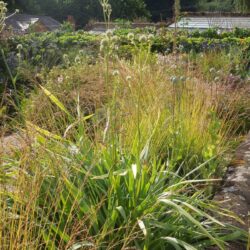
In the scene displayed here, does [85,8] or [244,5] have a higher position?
[244,5]

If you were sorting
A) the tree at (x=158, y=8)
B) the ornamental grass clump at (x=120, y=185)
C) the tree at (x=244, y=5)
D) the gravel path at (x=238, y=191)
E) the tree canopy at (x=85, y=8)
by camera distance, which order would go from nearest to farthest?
the ornamental grass clump at (x=120, y=185)
the gravel path at (x=238, y=191)
the tree at (x=244, y=5)
the tree canopy at (x=85, y=8)
the tree at (x=158, y=8)

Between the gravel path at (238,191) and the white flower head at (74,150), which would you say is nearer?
the gravel path at (238,191)

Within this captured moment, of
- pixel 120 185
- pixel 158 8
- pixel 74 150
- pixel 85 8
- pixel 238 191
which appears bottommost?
pixel 158 8

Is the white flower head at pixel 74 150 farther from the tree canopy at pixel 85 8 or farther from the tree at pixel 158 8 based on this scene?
the tree at pixel 158 8

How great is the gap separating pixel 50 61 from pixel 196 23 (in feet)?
61.3

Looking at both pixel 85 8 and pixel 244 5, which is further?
pixel 85 8

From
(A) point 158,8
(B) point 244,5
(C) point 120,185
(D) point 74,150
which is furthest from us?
(A) point 158,8

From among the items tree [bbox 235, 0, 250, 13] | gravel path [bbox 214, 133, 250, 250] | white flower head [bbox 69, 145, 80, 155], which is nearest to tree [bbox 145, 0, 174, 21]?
tree [bbox 235, 0, 250, 13]

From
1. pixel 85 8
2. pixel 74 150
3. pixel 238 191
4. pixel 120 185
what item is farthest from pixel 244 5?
pixel 120 185

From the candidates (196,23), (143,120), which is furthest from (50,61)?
(196,23)

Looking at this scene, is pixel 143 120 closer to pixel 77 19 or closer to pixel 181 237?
pixel 181 237

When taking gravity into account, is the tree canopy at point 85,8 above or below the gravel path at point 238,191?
below

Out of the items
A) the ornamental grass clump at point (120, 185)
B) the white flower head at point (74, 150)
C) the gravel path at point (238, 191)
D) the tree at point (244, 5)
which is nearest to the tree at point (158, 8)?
the tree at point (244, 5)

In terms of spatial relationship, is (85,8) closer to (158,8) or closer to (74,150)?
(158,8)
